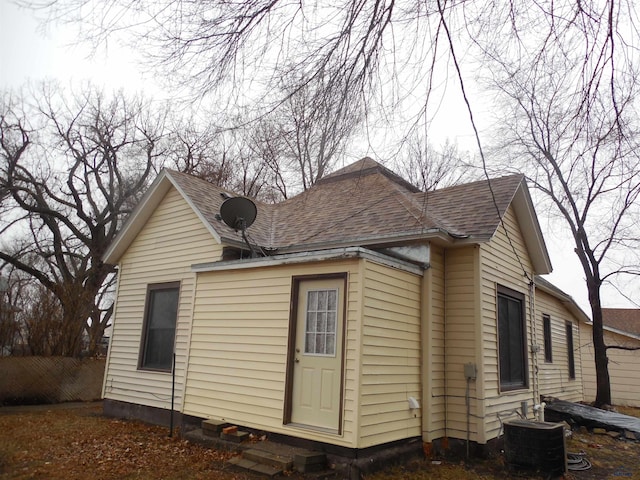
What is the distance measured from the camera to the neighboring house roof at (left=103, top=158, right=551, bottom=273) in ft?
26.9

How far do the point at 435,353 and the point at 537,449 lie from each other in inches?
76.4

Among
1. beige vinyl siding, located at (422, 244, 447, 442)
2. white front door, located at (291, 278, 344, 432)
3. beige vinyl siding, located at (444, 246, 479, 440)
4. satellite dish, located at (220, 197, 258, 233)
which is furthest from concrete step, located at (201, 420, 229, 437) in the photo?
beige vinyl siding, located at (444, 246, 479, 440)

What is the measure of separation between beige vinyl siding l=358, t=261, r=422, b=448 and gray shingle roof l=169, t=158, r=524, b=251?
116cm

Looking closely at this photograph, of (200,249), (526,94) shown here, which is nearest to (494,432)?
(526,94)

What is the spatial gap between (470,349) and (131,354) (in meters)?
7.02

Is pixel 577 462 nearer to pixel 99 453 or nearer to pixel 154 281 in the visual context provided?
pixel 99 453

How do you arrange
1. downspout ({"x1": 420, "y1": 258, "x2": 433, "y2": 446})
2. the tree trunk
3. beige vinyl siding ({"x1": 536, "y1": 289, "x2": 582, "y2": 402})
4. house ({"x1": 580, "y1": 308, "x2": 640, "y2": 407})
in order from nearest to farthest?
downspout ({"x1": 420, "y1": 258, "x2": 433, "y2": 446})
beige vinyl siding ({"x1": 536, "y1": 289, "x2": 582, "y2": 402})
the tree trunk
house ({"x1": 580, "y1": 308, "x2": 640, "y2": 407})

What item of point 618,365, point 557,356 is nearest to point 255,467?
point 557,356

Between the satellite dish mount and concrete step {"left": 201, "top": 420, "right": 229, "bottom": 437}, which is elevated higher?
the satellite dish mount

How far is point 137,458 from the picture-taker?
266 inches

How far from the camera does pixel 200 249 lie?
9.30 meters

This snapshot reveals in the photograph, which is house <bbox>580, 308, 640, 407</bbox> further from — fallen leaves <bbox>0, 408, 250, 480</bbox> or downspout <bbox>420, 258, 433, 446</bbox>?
fallen leaves <bbox>0, 408, 250, 480</bbox>

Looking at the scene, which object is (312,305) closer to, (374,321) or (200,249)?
(374,321)

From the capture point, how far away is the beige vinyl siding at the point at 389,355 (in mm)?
6230
